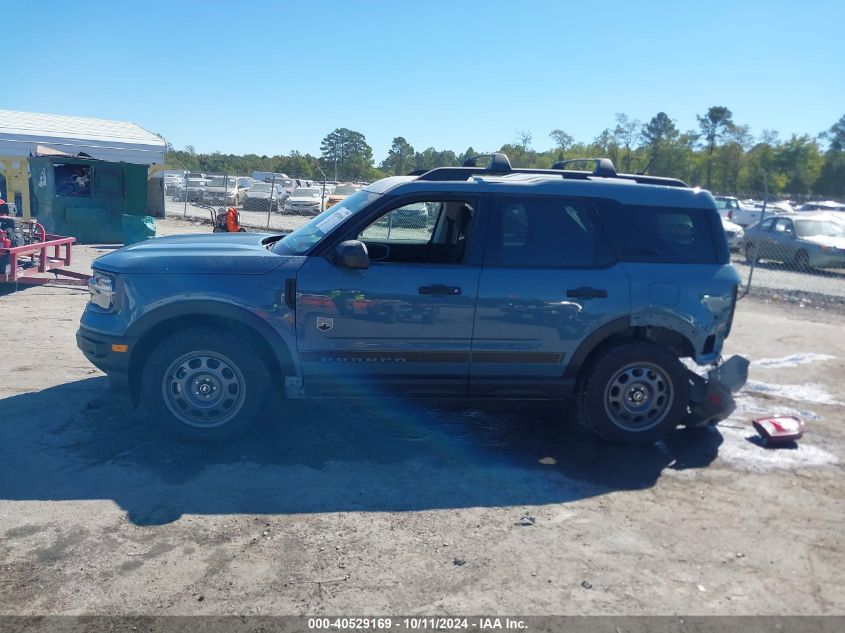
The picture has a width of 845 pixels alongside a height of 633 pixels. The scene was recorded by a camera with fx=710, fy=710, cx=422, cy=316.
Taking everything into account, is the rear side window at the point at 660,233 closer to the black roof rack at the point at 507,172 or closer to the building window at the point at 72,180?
the black roof rack at the point at 507,172

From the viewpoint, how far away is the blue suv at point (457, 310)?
4.84 metres

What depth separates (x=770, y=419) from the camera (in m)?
5.77

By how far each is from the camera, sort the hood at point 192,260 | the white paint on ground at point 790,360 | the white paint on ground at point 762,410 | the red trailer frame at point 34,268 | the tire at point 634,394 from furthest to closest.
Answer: the red trailer frame at point 34,268 → the white paint on ground at point 790,360 → the white paint on ground at point 762,410 → the tire at point 634,394 → the hood at point 192,260

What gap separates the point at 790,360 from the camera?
8.30 metres

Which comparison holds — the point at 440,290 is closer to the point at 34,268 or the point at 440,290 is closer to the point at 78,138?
the point at 34,268

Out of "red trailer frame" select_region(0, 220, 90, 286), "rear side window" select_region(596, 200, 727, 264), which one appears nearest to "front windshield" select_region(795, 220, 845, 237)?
"rear side window" select_region(596, 200, 727, 264)

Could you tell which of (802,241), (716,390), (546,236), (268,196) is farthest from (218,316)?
(268,196)

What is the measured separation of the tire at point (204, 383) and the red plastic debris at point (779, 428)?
3.85 meters

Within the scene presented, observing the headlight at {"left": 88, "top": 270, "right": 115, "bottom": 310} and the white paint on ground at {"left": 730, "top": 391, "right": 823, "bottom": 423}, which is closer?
the headlight at {"left": 88, "top": 270, "right": 115, "bottom": 310}

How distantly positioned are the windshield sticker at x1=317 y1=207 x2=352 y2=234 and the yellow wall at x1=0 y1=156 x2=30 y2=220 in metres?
14.4

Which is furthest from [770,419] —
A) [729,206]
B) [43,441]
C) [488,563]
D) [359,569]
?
[729,206]

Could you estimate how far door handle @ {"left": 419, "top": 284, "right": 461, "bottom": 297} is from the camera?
16.0 ft

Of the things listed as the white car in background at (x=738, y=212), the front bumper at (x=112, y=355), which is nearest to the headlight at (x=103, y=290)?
the front bumper at (x=112, y=355)

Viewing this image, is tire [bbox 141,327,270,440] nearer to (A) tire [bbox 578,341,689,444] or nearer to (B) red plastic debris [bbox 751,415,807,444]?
(A) tire [bbox 578,341,689,444]
